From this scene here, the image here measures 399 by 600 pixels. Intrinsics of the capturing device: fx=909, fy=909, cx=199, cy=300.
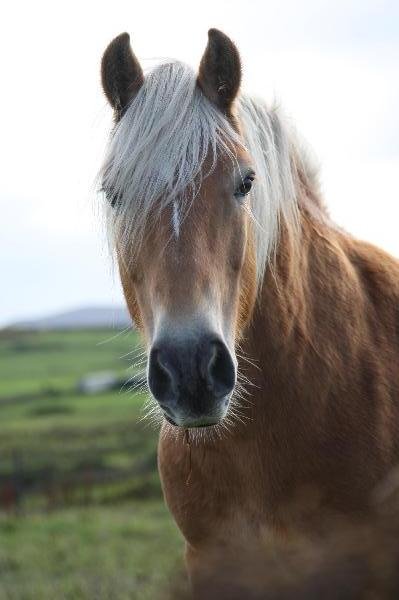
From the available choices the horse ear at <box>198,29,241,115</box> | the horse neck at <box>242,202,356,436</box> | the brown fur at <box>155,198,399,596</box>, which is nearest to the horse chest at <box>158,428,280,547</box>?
the brown fur at <box>155,198,399,596</box>

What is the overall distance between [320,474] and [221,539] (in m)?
0.55

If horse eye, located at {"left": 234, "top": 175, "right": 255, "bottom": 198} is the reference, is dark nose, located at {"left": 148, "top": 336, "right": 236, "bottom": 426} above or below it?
below

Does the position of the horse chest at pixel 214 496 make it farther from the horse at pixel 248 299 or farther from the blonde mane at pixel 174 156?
the blonde mane at pixel 174 156

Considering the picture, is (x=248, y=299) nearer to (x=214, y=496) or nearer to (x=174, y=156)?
(x=174, y=156)

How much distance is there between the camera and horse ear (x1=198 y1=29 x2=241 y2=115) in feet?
12.5

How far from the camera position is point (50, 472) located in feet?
55.6

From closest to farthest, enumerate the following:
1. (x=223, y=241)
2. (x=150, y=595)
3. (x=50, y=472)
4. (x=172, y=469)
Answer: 1. (x=223, y=241)
2. (x=172, y=469)
3. (x=150, y=595)
4. (x=50, y=472)

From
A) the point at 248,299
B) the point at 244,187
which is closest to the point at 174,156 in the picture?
the point at 244,187

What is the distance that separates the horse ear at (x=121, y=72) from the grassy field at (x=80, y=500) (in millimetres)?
1111

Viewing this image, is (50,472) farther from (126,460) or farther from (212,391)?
(212,391)

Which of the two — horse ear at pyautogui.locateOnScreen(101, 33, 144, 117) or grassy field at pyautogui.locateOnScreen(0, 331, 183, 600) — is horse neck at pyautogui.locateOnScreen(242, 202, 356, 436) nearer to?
grassy field at pyautogui.locateOnScreen(0, 331, 183, 600)

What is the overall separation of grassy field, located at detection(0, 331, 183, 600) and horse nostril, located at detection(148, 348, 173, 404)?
659mm

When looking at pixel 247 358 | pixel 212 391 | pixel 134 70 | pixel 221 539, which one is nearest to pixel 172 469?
pixel 221 539

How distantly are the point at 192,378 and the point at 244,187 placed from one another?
945 mm
